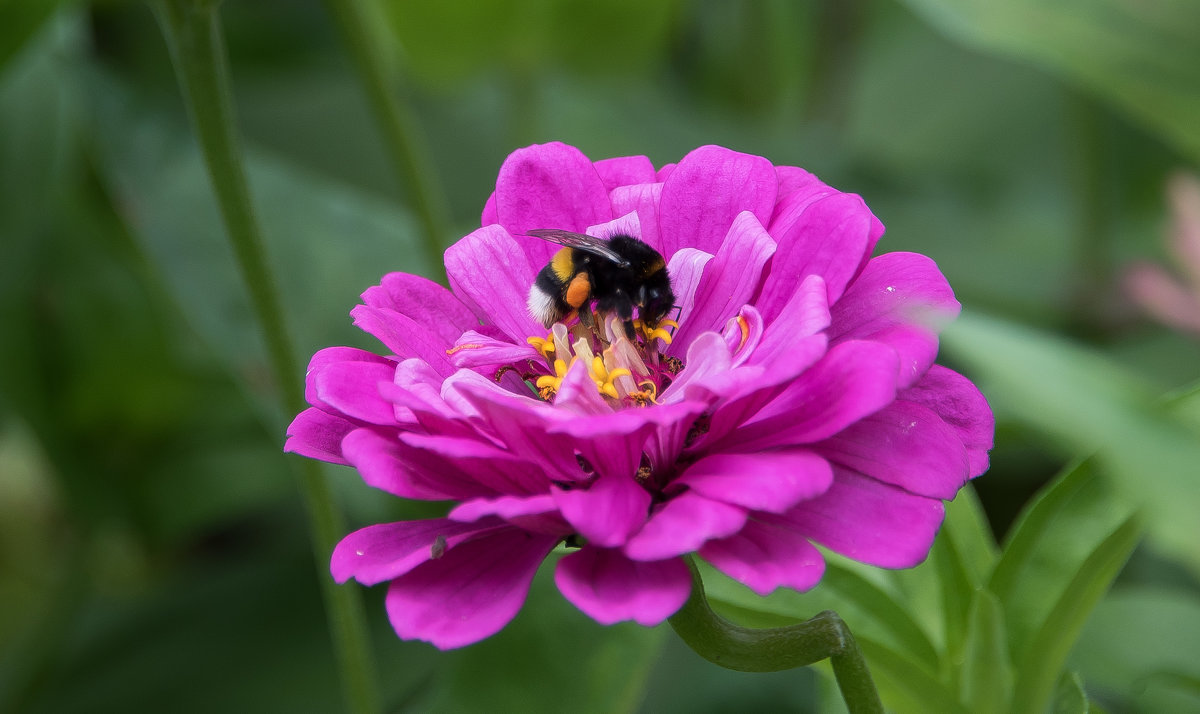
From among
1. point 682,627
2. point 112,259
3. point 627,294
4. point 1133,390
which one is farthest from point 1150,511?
point 112,259

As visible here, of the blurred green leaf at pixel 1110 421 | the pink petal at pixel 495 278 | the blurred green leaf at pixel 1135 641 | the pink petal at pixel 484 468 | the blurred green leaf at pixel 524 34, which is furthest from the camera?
the blurred green leaf at pixel 524 34

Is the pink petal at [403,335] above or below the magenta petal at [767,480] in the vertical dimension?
above

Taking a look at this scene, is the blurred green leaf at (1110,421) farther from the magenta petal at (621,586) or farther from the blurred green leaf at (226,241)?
the blurred green leaf at (226,241)

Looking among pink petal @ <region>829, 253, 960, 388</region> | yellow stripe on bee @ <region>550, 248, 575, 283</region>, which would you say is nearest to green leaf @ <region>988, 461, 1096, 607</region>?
pink petal @ <region>829, 253, 960, 388</region>

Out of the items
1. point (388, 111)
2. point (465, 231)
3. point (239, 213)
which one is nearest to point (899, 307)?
point (239, 213)

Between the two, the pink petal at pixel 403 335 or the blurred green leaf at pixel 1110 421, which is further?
the pink petal at pixel 403 335

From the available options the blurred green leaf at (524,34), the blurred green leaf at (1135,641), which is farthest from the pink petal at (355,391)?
the blurred green leaf at (524,34)

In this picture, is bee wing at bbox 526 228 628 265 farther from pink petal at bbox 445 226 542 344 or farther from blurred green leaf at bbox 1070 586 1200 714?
blurred green leaf at bbox 1070 586 1200 714
